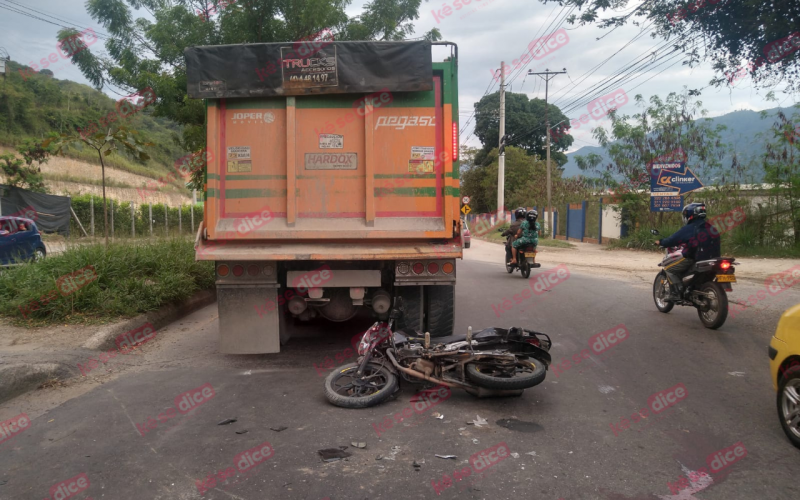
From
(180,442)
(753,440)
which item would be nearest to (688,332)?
(753,440)

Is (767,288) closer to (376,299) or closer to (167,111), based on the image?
(376,299)

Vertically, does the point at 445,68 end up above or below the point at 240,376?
above

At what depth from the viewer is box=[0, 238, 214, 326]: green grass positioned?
6750 mm

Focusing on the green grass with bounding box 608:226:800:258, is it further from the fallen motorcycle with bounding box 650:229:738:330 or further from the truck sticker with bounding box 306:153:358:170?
the truck sticker with bounding box 306:153:358:170

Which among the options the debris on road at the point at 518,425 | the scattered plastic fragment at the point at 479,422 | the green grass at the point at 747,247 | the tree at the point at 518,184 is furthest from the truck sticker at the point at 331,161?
the tree at the point at 518,184

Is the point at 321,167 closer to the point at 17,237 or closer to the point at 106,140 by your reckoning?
the point at 106,140

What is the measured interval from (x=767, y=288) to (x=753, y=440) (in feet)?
26.3

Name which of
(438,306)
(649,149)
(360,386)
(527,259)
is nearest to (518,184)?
(649,149)

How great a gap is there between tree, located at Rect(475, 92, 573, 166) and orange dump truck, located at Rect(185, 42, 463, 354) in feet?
168

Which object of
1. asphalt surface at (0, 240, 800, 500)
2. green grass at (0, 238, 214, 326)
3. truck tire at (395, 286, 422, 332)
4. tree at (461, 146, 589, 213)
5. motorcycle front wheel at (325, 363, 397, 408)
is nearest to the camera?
asphalt surface at (0, 240, 800, 500)

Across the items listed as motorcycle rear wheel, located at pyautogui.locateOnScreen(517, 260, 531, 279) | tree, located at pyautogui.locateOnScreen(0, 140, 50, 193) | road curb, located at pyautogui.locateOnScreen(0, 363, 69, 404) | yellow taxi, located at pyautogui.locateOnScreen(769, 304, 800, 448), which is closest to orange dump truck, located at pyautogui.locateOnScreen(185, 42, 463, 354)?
road curb, located at pyautogui.locateOnScreen(0, 363, 69, 404)

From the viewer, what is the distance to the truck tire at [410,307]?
5.68 meters

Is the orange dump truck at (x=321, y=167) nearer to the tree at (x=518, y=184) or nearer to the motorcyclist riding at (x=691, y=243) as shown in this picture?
the motorcyclist riding at (x=691, y=243)

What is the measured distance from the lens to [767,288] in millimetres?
10336
